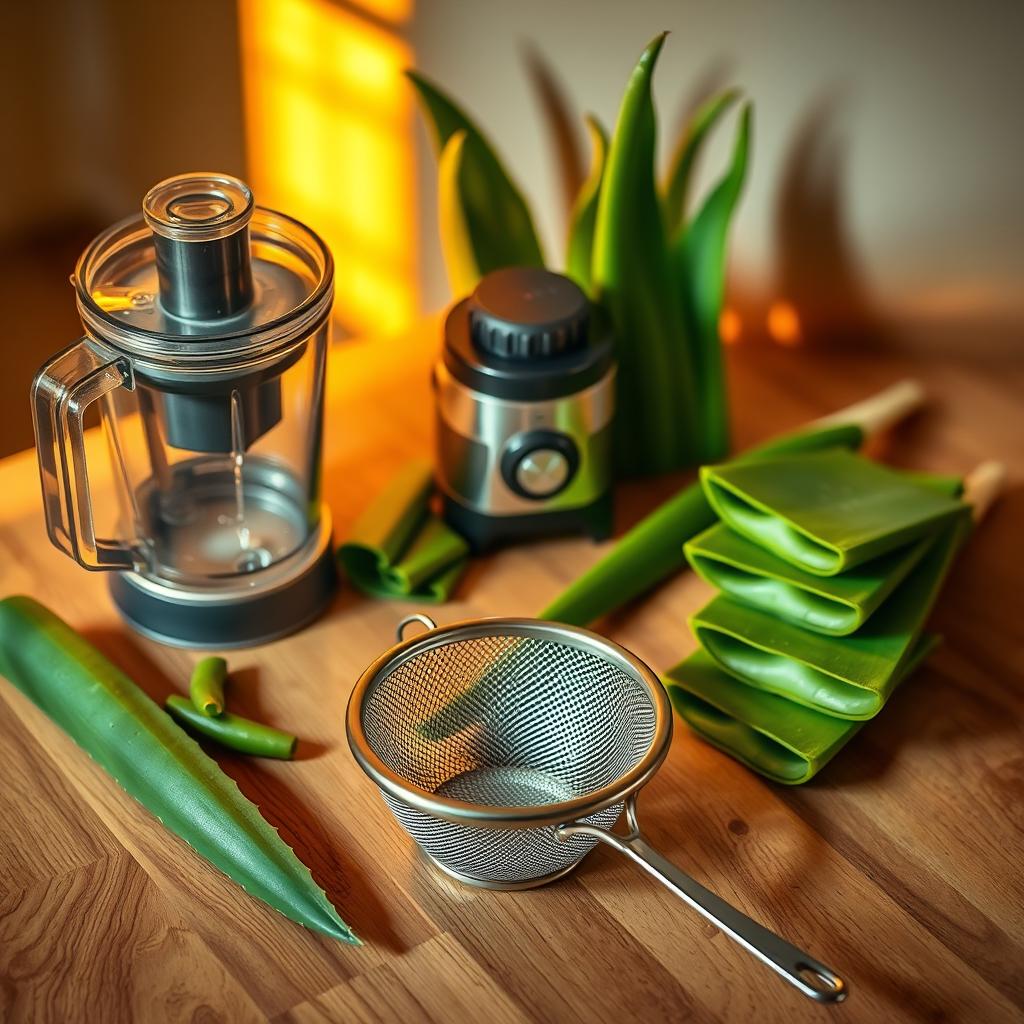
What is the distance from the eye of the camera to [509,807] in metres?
0.61

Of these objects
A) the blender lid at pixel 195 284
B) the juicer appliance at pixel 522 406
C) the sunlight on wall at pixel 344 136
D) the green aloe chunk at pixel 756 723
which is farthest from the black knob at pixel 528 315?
the sunlight on wall at pixel 344 136

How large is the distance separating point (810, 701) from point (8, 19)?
1.24 m

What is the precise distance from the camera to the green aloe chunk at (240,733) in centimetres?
75

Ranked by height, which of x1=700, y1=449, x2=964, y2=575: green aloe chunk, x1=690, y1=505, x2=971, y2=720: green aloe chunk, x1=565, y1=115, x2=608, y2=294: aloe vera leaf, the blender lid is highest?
the blender lid

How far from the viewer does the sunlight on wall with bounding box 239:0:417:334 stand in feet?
4.16

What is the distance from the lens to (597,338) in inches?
33.7

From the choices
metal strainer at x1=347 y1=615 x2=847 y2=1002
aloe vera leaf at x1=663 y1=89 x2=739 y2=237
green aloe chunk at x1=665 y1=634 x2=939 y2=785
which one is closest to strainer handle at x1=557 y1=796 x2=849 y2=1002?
metal strainer at x1=347 y1=615 x2=847 y2=1002

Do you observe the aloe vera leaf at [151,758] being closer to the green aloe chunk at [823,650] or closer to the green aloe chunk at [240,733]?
the green aloe chunk at [240,733]

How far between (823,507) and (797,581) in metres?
0.06

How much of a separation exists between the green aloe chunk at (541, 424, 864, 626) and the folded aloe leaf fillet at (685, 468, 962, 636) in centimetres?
6

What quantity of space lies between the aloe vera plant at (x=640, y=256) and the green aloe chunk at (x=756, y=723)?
23 cm

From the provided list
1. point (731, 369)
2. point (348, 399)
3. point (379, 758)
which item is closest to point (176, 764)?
point (379, 758)

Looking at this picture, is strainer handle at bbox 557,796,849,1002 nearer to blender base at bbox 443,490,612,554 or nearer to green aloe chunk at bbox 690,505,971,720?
green aloe chunk at bbox 690,505,971,720

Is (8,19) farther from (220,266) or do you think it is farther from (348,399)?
(220,266)
